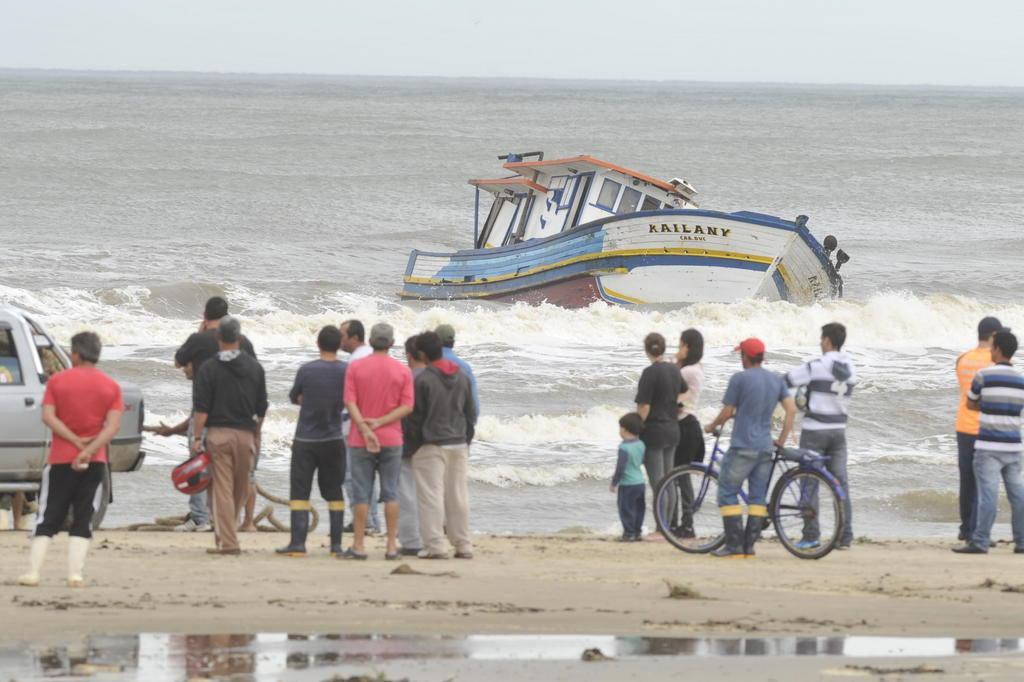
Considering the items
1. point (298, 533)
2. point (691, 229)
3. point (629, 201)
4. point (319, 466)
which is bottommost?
point (298, 533)

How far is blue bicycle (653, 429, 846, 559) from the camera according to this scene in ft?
31.7

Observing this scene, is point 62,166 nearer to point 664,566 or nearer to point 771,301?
point 771,301

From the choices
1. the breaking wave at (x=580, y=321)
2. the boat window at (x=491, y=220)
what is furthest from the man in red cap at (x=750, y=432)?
the boat window at (x=491, y=220)

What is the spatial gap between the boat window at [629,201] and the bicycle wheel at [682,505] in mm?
15825

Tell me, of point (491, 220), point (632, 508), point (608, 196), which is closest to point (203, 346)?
point (632, 508)

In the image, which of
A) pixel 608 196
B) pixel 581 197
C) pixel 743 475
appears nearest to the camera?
pixel 743 475

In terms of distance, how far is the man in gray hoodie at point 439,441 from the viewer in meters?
9.40

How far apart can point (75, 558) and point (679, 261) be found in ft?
60.9

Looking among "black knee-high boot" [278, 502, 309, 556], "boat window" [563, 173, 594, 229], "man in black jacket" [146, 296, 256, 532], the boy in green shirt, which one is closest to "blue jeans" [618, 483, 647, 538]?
the boy in green shirt

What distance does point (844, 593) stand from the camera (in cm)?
865

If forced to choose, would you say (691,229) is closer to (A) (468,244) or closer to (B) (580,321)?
(B) (580,321)

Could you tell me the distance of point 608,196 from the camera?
85.4 ft

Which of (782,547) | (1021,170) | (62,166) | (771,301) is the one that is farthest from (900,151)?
(782,547)

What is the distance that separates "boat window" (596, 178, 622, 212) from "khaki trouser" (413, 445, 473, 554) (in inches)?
654
